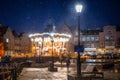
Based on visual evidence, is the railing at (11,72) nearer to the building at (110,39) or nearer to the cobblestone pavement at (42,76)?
the cobblestone pavement at (42,76)

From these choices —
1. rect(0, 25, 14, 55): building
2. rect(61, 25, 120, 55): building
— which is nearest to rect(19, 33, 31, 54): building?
rect(0, 25, 14, 55): building

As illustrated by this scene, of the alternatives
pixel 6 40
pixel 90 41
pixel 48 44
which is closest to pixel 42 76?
Answer: pixel 48 44

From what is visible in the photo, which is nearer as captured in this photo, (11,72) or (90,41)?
(11,72)

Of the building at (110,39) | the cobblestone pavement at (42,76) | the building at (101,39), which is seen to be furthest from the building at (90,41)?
the cobblestone pavement at (42,76)

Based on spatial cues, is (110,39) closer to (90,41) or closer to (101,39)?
(101,39)

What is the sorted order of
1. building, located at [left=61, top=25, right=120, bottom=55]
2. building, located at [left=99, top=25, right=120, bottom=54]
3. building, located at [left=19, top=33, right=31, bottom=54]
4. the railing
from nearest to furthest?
the railing
building, located at [left=99, top=25, right=120, bottom=54]
building, located at [left=61, top=25, right=120, bottom=55]
building, located at [left=19, top=33, right=31, bottom=54]

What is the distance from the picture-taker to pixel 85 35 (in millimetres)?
109250

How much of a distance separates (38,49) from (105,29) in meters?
41.4

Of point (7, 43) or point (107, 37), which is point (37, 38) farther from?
point (107, 37)

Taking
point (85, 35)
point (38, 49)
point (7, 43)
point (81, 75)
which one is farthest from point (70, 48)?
point (81, 75)

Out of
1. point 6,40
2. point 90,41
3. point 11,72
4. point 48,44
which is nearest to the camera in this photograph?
point 11,72

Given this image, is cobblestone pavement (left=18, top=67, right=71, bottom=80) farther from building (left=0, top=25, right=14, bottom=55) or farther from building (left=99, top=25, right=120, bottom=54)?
building (left=99, top=25, right=120, bottom=54)

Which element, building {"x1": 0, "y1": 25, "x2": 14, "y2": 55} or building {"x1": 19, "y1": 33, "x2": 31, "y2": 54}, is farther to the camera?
building {"x1": 19, "y1": 33, "x2": 31, "y2": 54}

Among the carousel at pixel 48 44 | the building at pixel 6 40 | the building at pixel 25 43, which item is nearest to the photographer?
the carousel at pixel 48 44
